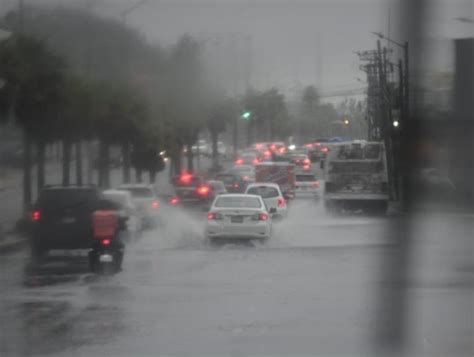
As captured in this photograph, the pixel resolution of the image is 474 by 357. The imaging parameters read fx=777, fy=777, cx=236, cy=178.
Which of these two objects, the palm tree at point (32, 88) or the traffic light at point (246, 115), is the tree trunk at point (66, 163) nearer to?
the palm tree at point (32, 88)

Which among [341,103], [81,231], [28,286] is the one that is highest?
[341,103]

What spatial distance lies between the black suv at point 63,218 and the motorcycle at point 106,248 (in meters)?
0.13

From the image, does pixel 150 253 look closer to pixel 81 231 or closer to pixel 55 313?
pixel 81 231

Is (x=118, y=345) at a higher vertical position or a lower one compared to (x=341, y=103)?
lower

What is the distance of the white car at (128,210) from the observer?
6.78 meters

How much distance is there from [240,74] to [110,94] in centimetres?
103

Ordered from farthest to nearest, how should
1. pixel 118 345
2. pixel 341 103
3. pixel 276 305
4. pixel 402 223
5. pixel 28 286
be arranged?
pixel 28 286 → pixel 276 305 → pixel 118 345 → pixel 341 103 → pixel 402 223

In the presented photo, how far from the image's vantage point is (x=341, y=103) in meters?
4.53

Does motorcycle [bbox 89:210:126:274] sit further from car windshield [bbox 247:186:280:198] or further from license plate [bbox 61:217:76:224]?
car windshield [bbox 247:186:280:198]

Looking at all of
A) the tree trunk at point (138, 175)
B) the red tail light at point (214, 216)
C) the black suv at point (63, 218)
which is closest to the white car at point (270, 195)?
the red tail light at point (214, 216)

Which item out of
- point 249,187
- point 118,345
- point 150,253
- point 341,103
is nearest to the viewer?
point 341,103

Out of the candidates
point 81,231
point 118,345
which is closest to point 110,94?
point 118,345

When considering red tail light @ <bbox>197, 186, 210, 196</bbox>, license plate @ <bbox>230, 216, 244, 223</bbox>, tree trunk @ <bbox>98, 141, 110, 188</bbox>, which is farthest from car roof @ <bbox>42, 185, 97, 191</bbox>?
license plate @ <bbox>230, 216, 244, 223</bbox>

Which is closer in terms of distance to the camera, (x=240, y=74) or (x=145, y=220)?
(x=240, y=74)
